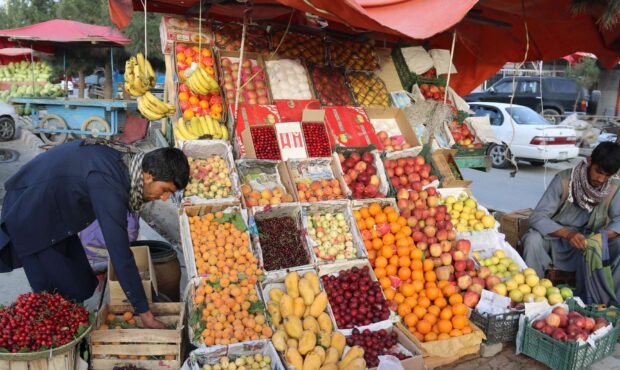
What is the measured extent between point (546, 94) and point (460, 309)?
15915 mm

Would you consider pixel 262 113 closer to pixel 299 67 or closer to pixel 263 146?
pixel 263 146

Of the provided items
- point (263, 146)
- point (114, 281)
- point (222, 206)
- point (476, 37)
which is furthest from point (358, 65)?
point (114, 281)

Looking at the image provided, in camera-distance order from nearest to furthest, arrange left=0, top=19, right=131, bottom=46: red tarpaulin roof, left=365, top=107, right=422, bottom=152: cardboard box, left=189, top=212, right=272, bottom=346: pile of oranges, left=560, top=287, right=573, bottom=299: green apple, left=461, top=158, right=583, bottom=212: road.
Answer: left=189, top=212, right=272, bottom=346: pile of oranges, left=560, top=287, right=573, bottom=299: green apple, left=365, top=107, right=422, bottom=152: cardboard box, left=461, top=158, right=583, bottom=212: road, left=0, top=19, right=131, bottom=46: red tarpaulin roof

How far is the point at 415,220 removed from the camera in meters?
4.11

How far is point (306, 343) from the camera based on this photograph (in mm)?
2861

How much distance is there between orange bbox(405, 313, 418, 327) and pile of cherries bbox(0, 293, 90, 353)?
211cm

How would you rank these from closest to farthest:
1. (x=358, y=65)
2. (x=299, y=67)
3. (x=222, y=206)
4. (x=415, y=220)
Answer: (x=222, y=206)
(x=415, y=220)
(x=299, y=67)
(x=358, y=65)

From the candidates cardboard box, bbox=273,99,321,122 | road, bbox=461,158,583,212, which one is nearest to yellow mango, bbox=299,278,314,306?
cardboard box, bbox=273,99,321,122

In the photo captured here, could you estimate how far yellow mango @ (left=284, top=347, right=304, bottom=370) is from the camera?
2734 mm

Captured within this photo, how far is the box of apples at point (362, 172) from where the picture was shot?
4297 millimetres

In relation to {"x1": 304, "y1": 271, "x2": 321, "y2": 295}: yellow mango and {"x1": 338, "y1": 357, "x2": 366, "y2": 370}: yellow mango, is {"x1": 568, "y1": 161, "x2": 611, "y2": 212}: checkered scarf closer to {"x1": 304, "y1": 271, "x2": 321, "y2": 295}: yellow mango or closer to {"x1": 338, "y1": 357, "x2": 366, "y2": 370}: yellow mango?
{"x1": 304, "y1": 271, "x2": 321, "y2": 295}: yellow mango

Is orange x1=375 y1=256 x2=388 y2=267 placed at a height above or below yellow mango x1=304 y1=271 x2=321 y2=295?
above

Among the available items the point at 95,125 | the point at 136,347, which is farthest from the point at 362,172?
the point at 95,125

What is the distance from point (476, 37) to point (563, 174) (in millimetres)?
3039
